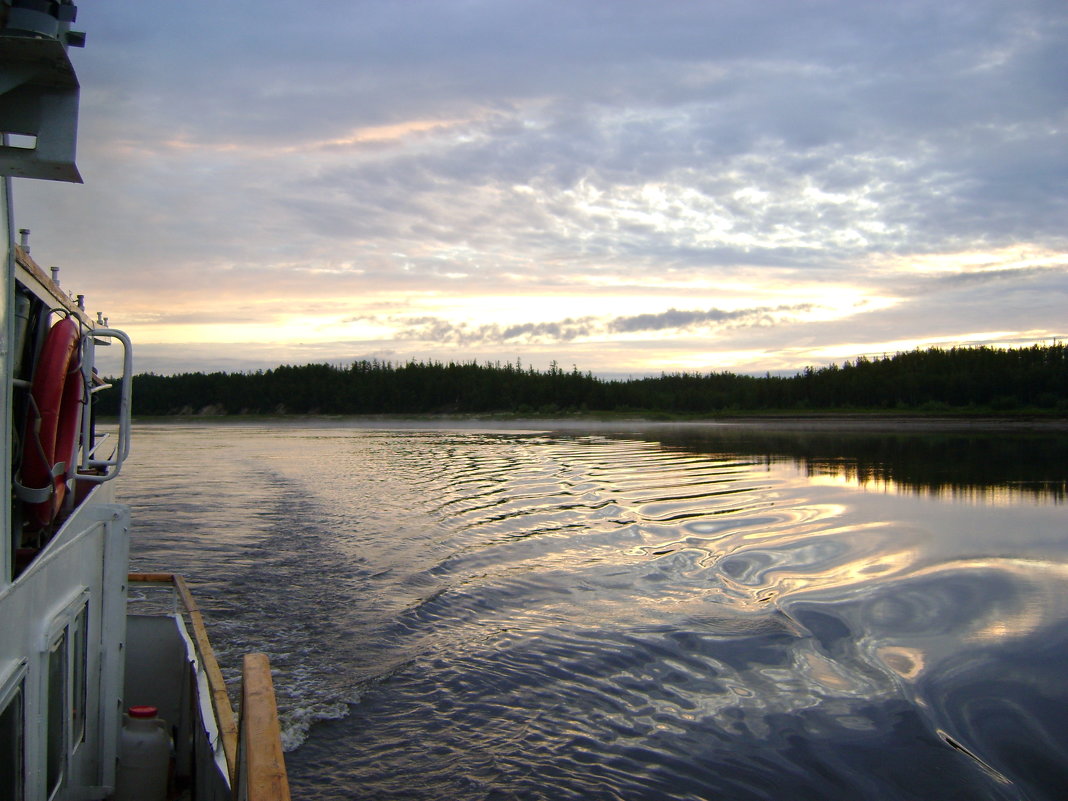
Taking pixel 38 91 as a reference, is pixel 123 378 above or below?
below

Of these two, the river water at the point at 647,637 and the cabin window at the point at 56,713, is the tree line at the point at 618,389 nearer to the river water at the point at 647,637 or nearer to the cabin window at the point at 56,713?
the river water at the point at 647,637

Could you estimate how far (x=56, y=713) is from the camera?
3844 mm

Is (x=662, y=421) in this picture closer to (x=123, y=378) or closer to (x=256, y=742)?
(x=123, y=378)

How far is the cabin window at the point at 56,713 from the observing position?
3.73m

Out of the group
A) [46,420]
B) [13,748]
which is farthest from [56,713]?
[46,420]

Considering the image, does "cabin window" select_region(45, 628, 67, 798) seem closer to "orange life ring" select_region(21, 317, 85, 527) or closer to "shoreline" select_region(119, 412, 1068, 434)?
"orange life ring" select_region(21, 317, 85, 527)

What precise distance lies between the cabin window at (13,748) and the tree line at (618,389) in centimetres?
7687

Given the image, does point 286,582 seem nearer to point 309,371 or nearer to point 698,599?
point 698,599

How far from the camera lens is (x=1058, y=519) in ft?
49.8

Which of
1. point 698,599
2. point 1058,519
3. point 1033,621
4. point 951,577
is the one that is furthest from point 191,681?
point 1058,519

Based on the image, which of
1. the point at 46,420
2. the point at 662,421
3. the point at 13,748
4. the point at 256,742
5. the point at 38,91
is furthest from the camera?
the point at 662,421

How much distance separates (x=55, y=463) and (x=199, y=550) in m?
9.41

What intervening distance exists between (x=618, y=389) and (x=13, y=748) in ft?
310

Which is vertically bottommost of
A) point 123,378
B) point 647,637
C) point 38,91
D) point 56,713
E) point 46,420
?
point 647,637
